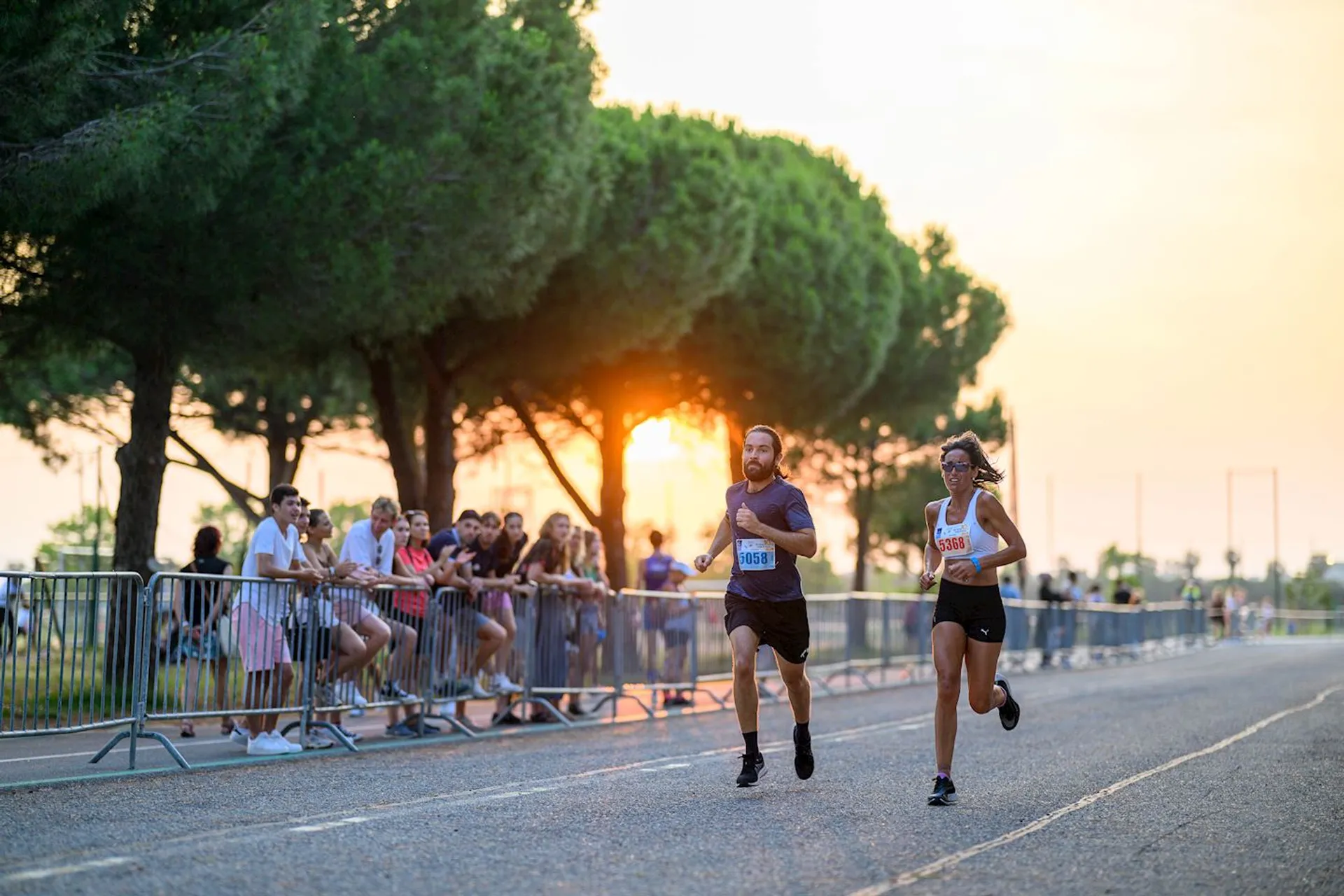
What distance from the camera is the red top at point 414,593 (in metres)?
14.8

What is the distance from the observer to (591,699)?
20516 mm

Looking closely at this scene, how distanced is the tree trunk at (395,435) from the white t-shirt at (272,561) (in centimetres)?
1488

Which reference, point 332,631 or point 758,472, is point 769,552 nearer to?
point 758,472

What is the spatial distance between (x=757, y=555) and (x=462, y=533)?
251 inches

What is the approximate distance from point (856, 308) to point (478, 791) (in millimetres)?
27903

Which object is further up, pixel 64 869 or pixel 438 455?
pixel 438 455

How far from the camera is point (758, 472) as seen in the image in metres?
10.5

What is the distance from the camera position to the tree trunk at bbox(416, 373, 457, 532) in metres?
28.7

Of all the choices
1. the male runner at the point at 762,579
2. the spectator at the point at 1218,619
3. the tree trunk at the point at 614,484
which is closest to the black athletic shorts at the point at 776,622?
the male runner at the point at 762,579

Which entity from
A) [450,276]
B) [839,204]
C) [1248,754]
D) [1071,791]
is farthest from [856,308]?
[1071,791]

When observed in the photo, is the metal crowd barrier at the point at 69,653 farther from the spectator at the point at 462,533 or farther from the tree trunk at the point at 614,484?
the tree trunk at the point at 614,484

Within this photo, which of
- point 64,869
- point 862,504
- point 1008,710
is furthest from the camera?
point 862,504

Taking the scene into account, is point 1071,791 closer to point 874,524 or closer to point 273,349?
point 273,349

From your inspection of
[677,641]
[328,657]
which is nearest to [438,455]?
[677,641]
